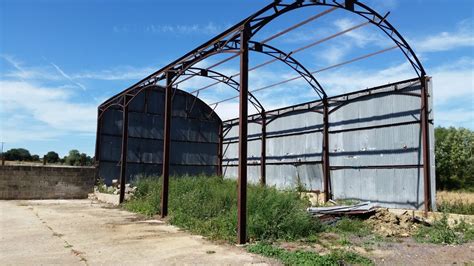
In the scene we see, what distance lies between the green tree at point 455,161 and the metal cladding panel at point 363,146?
893 inches

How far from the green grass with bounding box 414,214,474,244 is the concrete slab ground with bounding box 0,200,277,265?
4841mm

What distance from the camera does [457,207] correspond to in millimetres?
14016

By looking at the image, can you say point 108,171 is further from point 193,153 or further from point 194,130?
point 194,130

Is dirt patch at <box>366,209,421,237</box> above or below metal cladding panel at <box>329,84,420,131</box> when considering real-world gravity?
below

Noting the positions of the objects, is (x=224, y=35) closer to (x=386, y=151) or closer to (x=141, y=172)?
(x=386, y=151)

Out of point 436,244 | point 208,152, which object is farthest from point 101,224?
point 208,152

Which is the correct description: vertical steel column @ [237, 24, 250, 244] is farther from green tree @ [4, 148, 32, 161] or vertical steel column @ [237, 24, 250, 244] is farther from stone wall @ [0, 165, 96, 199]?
green tree @ [4, 148, 32, 161]

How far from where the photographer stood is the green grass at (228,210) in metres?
10.4

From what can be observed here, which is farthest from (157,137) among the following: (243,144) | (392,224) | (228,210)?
(392,224)

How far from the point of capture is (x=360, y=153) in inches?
699

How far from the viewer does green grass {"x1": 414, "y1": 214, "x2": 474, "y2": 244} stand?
1000 cm

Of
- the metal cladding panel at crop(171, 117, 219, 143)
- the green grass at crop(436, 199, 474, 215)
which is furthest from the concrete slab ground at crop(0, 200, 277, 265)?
the metal cladding panel at crop(171, 117, 219, 143)

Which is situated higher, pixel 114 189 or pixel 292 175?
pixel 292 175

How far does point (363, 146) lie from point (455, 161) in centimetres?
2811
